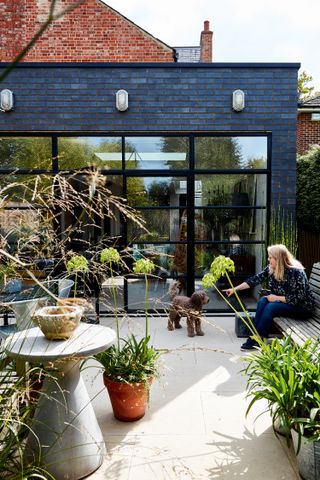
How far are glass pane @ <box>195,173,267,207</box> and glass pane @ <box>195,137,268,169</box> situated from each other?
0.65 feet

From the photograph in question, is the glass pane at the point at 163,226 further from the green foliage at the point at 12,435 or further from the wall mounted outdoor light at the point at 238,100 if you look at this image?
the green foliage at the point at 12,435

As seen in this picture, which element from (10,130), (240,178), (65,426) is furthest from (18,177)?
(65,426)

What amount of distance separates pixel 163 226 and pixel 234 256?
1226mm

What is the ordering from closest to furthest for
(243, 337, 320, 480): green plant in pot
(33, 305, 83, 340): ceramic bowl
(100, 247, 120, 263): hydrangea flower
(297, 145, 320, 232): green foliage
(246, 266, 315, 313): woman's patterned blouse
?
(243, 337, 320, 480): green plant in pot
(33, 305, 83, 340): ceramic bowl
(100, 247, 120, 263): hydrangea flower
(246, 266, 315, 313): woman's patterned blouse
(297, 145, 320, 232): green foliage

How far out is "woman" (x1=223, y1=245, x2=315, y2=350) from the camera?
14.1ft

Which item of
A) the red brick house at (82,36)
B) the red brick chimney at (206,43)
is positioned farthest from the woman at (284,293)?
the red brick chimney at (206,43)

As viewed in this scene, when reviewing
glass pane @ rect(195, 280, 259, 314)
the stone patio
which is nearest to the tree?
glass pane @ rect(195, 280, 259, 314)

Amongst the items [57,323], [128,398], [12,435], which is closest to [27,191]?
[57,323]

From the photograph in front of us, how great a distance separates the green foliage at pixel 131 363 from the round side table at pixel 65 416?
0.44m

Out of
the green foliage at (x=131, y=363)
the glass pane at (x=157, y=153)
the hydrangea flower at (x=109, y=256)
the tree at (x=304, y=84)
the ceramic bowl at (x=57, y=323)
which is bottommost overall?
the green foliage at (x=131, y=363)

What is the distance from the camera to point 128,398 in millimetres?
3010

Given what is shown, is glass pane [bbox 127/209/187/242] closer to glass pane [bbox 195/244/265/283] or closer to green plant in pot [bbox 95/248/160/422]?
glass pane [bbox 195/244/265/283]

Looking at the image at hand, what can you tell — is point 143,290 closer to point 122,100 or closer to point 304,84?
point 122,100

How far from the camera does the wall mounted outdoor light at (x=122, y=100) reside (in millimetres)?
6312
